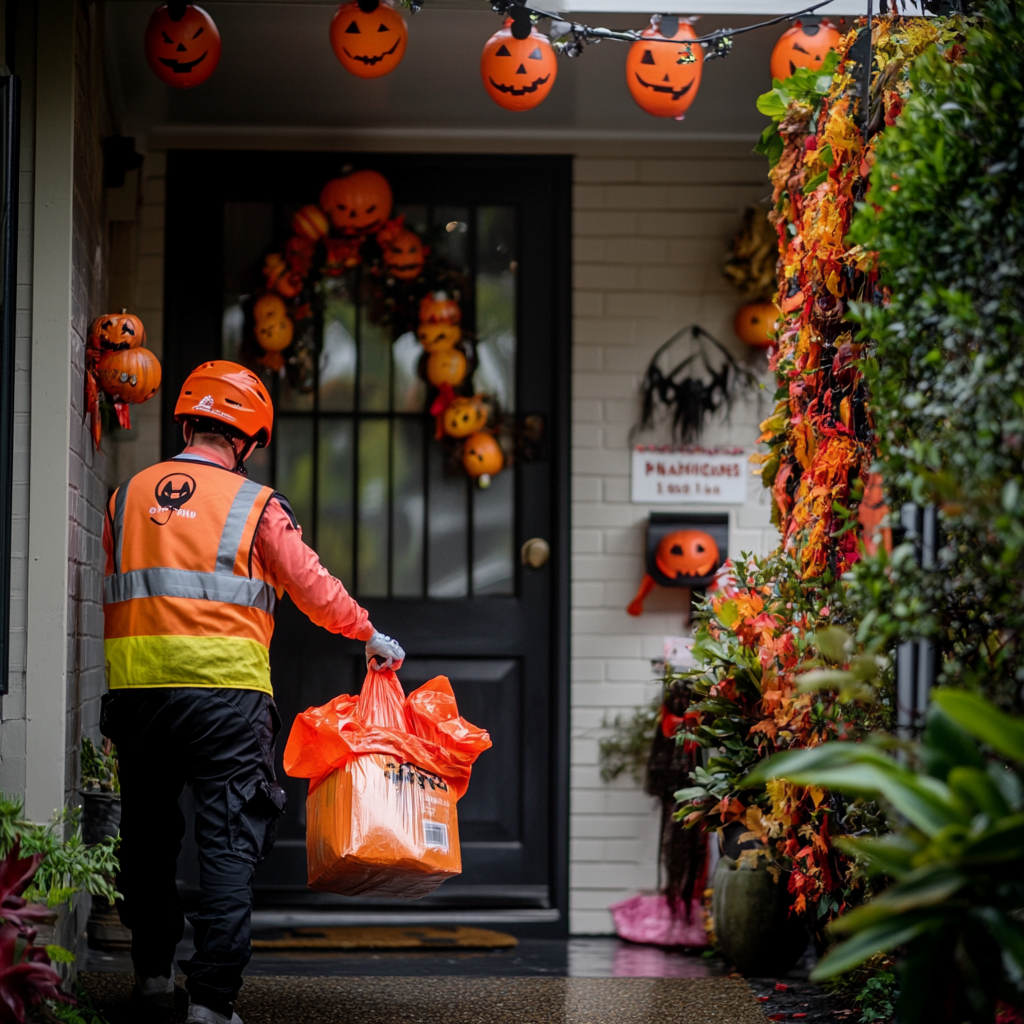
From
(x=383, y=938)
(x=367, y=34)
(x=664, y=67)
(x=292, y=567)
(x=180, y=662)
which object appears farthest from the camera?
(x=383, y=938)

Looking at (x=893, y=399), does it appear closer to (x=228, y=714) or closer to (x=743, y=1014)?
(x=228, y=714)

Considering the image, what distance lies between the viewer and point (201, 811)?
263 centimetres

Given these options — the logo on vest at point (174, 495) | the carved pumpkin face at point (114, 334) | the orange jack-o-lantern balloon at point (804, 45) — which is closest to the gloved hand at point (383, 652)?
the logo on vest at point (174, 495)

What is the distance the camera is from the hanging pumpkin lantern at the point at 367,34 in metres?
3.10

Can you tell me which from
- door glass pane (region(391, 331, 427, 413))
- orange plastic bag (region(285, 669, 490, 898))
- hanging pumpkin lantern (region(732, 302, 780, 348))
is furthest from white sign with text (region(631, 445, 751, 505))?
orange plastic bag (region(285, 669, 490, 898))

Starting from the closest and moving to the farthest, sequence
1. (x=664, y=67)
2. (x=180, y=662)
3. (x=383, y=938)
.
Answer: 1. (x=180, y=662)
2. (x=664, y=67)
3. (x=383, y=938)

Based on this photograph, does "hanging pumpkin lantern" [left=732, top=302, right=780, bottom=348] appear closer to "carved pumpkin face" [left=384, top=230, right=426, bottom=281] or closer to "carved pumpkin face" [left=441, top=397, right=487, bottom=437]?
"carved pumpkin face" [left=441, top=397, right=487, bottom=437]

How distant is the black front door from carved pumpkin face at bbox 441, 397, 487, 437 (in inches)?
3.9

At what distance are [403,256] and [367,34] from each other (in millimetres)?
1065

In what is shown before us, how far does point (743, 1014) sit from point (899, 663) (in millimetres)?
1482

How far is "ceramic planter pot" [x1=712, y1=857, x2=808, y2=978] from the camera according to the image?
10.8 ft

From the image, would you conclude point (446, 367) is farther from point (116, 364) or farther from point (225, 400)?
point (225, 400)

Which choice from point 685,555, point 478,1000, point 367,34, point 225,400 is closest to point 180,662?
point 225,400

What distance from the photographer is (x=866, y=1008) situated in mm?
2820
